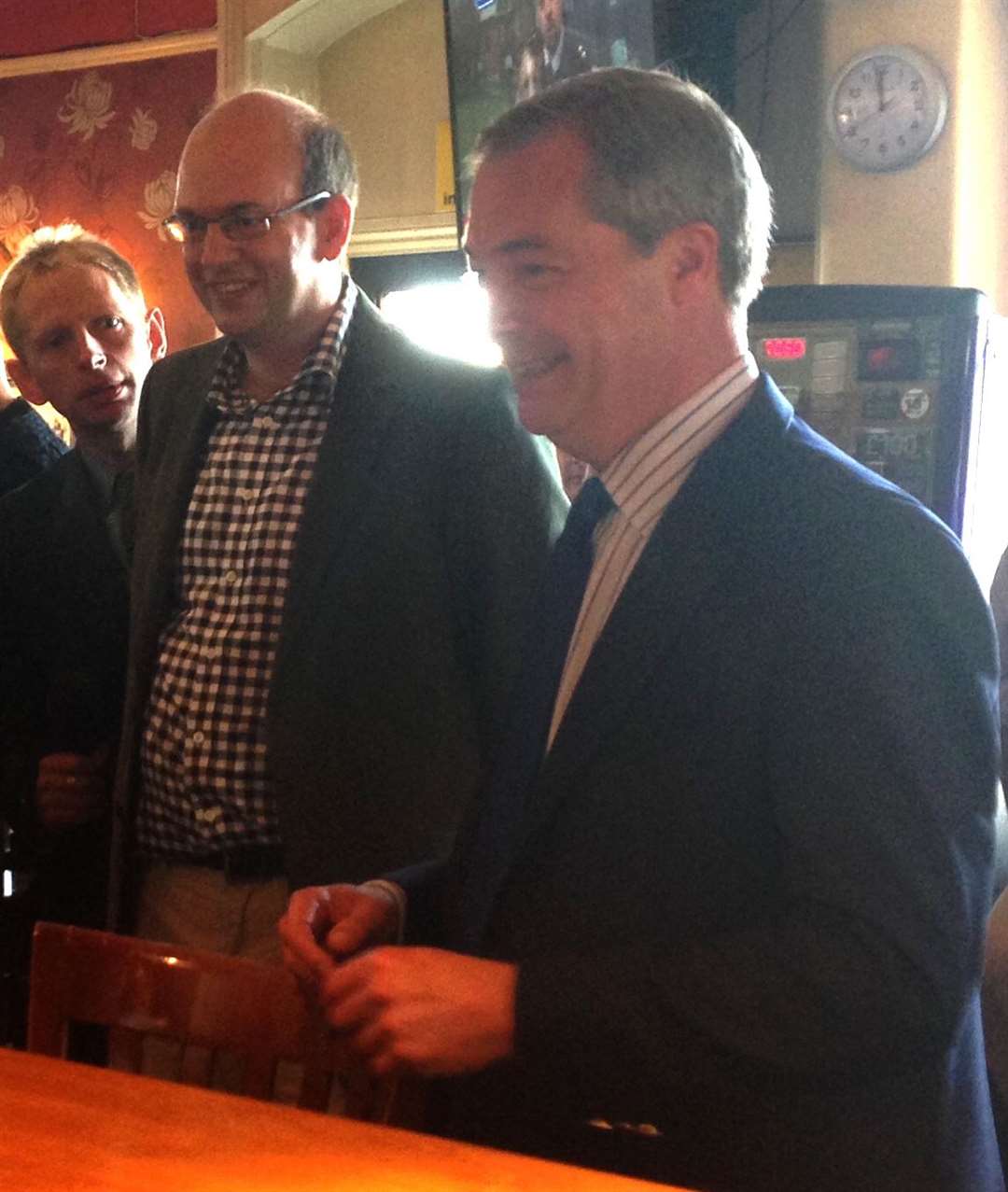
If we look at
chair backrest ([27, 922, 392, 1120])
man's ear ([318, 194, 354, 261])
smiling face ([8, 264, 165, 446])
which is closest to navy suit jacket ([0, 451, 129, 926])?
smiling face ([8, 264, 165, 446])

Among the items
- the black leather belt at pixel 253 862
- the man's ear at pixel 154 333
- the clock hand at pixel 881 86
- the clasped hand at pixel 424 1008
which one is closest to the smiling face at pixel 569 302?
the clasped hand at pixel 424 1008

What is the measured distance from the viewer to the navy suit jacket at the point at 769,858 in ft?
3.11

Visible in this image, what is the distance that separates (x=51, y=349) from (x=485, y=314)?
4.22ft

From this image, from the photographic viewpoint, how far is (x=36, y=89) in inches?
182

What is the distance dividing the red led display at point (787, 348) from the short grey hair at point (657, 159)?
1477 millimetres

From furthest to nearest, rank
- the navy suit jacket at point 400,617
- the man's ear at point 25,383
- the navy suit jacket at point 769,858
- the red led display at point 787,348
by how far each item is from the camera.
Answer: the red led display at point 787,348 < the man's ear at point 25,383 < the navy suit jacket at point 400,617 < the navy suit jacket at point 769,858

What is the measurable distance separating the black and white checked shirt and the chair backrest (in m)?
0.46

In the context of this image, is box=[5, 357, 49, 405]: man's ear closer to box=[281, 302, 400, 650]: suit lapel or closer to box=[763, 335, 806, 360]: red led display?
box=[281, 302, 400, 650]: suit lapel

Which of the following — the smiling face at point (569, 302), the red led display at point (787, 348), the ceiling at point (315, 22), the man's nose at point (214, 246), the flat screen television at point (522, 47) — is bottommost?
the smiling face at point (569, 302)

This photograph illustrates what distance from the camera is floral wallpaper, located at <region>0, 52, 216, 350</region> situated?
437 centimetres

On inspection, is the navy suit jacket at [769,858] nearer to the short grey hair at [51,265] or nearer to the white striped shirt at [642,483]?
the white striped shirt at [642,483]

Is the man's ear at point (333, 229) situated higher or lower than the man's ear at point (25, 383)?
higher

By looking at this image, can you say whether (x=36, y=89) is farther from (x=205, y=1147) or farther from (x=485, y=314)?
(x=205, y=1147)

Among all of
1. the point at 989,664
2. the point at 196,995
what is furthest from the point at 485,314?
the point at 196,995
